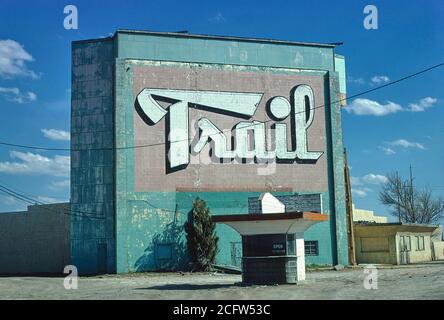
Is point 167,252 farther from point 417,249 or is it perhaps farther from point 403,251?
point 417,249

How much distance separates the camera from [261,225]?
26562 mm

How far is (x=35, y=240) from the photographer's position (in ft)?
160

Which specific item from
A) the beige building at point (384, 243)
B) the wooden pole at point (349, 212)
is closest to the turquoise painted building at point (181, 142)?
the wooden pole at point (349, 212)

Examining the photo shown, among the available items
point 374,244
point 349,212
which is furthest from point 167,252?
point 374,244

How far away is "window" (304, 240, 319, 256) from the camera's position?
44.9m

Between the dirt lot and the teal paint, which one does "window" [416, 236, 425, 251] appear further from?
the dirt lot

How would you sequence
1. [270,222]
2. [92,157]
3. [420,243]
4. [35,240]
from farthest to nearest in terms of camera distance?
1. [420,243]
2. [35,240]
3. [92,157]
4. [270,222]

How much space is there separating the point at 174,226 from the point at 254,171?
22.5 feet

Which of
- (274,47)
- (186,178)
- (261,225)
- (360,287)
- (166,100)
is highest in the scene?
(274,47)

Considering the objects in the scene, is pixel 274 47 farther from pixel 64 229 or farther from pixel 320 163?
pixel 64 229

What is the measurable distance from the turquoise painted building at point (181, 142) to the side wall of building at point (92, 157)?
0.07 metres

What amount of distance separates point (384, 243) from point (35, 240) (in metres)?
27.8
